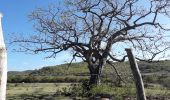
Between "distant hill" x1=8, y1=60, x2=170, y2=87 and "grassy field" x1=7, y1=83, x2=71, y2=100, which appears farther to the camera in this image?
"distant hill" x1=8, y1=60, x2=170, y2=87

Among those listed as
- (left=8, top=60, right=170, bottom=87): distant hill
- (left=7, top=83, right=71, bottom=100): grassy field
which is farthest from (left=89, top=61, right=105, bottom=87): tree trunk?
(left=7, top=83, right=71, bottom=100): grassy field

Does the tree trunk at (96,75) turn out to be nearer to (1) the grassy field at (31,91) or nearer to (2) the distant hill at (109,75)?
(2) the distant hill at (109,75)

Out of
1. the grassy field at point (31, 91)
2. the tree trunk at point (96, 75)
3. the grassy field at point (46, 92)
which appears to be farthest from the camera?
the tree trunk at point (96, 75)

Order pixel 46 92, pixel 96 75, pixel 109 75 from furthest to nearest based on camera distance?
pixel 109 75
pixel 46 92
pixel 96 75

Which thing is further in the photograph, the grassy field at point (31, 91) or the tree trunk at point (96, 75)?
the tree trunk at point (96, 75)

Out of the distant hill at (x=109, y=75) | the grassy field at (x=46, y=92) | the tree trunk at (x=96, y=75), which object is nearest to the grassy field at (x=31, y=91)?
the grassy field at (x=46, y=92)

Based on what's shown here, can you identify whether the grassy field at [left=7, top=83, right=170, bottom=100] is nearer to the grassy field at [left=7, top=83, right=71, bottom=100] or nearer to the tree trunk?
the grassy field at [left=7, top=83, right=71, bottom=100]

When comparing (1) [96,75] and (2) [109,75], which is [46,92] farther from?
(2) [109,75]

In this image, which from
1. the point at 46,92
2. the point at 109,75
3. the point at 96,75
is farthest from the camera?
the point at 109,75

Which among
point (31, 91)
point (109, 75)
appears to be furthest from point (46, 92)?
point (109, 75)

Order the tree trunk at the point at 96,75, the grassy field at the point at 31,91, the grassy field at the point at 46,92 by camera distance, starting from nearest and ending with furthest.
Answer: the grassy field at the point at 46,92, the grassy field at the point at 31,91, the tree trunk at the point at 96,75

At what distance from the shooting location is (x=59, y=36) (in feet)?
78.6

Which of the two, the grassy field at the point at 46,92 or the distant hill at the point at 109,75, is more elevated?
the distant hill at the point at 109,75

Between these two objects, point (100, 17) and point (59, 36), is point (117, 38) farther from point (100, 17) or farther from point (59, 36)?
point (59, 36)
